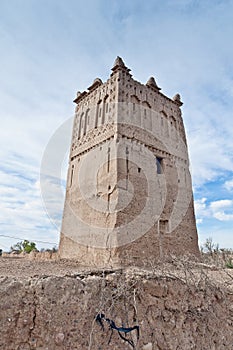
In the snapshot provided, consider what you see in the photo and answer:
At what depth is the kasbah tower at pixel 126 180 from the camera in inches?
343

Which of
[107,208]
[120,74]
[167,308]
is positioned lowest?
[167,308]

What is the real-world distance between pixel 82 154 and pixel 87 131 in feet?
4.27

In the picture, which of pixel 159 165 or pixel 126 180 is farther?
pixel 159 165

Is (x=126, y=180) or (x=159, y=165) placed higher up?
(x=159, y=165)

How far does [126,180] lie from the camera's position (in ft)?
30.6

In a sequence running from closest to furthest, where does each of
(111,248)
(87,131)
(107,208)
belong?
(111,248) → (107,208) → (87,131)

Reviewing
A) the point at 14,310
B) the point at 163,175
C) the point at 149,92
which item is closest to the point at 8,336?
the point at 14,310

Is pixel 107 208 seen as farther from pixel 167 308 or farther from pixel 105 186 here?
pixel 167 308

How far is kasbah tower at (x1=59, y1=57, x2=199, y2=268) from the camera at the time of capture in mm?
8711

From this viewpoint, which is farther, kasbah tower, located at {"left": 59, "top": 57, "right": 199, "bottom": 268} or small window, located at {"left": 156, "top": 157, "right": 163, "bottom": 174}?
small window, located at {"left": 156, "top": 157, "right": 163, "bottom": 174}

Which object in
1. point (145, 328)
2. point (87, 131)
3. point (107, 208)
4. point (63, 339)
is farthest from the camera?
point (87, 131)

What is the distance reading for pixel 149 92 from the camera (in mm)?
12523

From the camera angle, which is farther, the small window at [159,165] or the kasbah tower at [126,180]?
the small window at [159,165]

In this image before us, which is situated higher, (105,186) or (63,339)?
(105,186)
